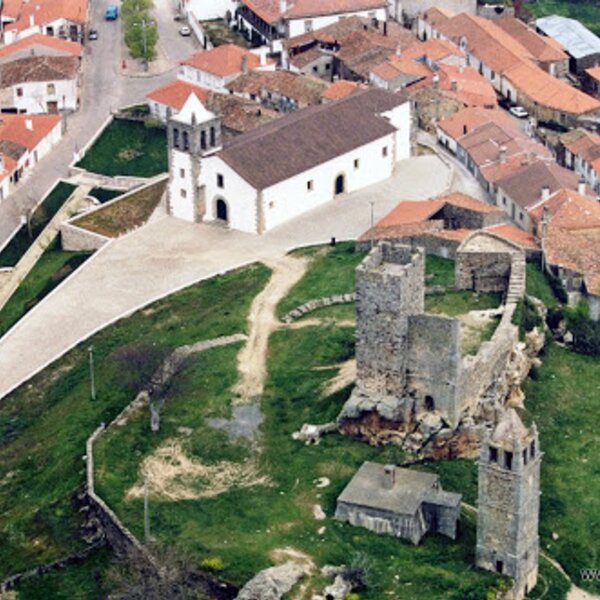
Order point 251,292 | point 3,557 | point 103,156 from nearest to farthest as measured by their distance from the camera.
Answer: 1. point 3,557
2. point 251,292
3. point 103,156

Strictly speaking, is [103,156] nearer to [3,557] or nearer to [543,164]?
[543,164]

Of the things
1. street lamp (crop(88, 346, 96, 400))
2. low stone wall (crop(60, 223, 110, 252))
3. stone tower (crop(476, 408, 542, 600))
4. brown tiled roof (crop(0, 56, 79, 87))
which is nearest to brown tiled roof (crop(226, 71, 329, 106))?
brown tiled roof (crop(0, 56, 79, 87))

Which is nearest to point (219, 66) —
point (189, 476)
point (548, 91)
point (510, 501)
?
point (548, 91)

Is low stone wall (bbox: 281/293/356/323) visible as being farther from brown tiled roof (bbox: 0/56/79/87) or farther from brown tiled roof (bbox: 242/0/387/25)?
brown tiled roof (bbox: 242/0/387/25)

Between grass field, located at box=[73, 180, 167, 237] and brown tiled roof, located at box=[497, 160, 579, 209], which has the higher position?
brown tiled roof, located at box=[497, 160, 579, 209]

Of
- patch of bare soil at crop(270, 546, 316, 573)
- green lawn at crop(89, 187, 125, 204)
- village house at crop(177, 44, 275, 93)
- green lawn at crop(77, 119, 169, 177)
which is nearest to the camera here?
patch of bare soil at crop(270, 546, 316, 573)

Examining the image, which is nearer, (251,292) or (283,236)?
(251,292)

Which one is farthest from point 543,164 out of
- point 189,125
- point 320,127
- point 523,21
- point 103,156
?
point 523,21
